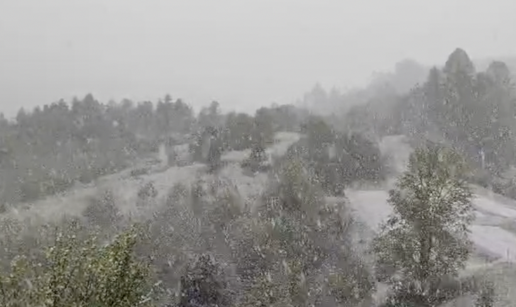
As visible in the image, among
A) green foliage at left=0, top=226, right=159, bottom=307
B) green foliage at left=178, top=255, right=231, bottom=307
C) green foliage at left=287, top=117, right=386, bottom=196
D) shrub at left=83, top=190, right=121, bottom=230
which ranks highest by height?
green foliage at left=0, top=226, right=159, bottom=307

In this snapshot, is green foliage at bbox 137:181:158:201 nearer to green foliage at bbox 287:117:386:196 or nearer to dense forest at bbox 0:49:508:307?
dense forest at bbox 0:49:508:307

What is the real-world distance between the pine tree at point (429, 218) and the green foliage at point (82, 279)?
57.5 feet

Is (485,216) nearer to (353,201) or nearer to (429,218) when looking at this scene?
(353,201)

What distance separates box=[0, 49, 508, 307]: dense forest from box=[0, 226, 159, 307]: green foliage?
0.03 m

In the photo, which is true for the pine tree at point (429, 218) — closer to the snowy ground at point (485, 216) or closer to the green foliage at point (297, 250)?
the green foliage at point (297, 250)

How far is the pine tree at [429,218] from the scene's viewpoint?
86.2 feet

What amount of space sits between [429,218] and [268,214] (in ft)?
49.4

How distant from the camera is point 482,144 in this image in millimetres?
61531

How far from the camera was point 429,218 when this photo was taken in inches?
1045

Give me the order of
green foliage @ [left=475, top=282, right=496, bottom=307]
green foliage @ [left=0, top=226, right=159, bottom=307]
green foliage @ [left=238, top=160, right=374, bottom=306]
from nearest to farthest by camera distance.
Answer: green foliage @ [left=0, top=226, right=159, bottom=307] < green foliage @ [left=475, top=282, right=496, bottom=307] < green foliage @ [left=238, top=160, right=374, bottom=306]

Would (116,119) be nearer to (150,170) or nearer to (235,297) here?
(150,170)

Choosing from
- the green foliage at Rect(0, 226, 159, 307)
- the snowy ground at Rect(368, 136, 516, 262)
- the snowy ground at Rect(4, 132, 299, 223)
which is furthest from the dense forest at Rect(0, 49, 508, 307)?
the snowy ground at Rect(368, 136, 516, 262)

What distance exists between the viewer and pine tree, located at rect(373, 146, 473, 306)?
86.2 feet

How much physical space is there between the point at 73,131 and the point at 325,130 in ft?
129
